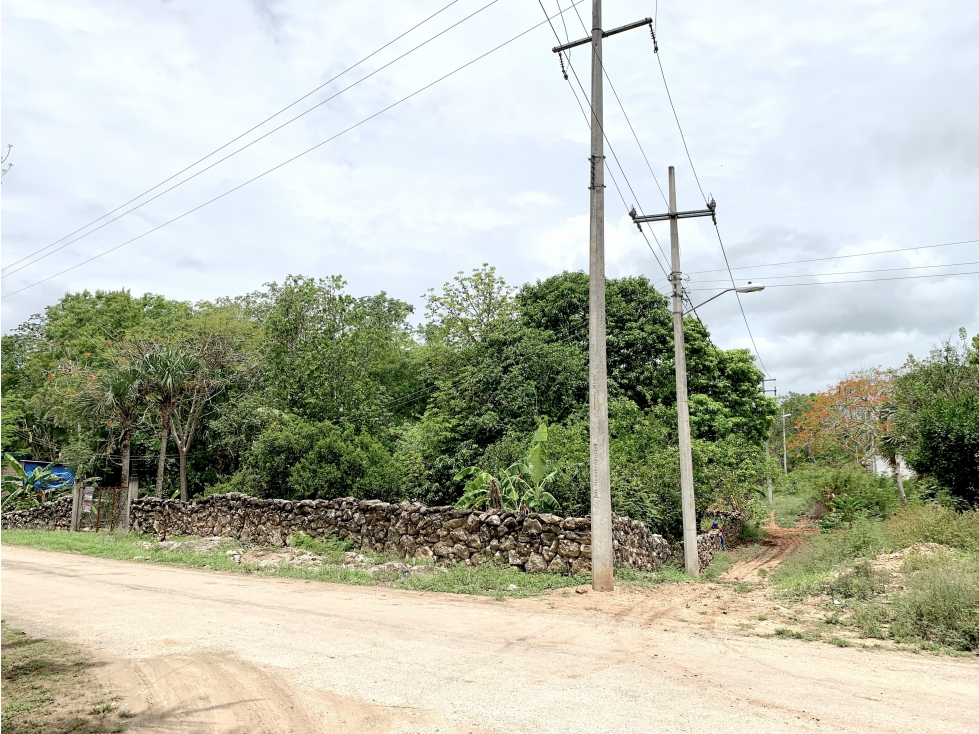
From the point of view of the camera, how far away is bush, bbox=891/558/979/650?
26.1ft

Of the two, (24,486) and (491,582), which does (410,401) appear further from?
(491,582)

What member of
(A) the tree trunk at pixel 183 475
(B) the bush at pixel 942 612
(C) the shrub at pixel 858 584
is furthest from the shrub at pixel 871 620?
(A) the tree trunk at pixel 183 475

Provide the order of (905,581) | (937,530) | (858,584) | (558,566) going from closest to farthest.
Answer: (905,581) < (858,584) < (558,566) < (937,530)

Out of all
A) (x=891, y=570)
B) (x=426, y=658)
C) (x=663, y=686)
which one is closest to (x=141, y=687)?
(x=426, y=658)

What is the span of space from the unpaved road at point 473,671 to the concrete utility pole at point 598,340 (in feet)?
5.23

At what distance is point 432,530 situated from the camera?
1574cm

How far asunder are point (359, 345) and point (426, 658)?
2037 cm

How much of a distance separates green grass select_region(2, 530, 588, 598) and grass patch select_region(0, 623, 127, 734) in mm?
6612

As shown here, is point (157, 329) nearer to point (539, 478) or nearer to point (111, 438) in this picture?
point (111, 438)

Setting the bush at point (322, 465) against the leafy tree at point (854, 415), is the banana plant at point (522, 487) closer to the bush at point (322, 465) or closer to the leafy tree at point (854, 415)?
the bush at point (322, 465)

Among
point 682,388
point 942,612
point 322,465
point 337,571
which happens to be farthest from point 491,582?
point 322,465

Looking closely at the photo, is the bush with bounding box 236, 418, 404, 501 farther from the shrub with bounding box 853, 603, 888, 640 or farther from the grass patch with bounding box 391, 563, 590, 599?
the shrub with bounding box 853, 603, 888, 640

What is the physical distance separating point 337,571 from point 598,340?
7336 mm

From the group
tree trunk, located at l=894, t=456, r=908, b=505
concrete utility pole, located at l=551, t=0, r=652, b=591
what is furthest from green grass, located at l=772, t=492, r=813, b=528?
concrete utility pole, located at l=551, t=0, r=652, b=591
